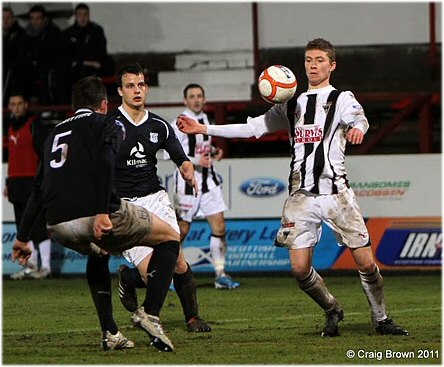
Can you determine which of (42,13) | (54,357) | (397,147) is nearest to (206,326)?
(54,357)

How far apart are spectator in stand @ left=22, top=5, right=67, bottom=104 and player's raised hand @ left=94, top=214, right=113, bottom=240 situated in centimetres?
997

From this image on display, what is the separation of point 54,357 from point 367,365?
2.06m

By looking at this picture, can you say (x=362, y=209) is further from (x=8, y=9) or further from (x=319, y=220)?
(x=8, y=9)

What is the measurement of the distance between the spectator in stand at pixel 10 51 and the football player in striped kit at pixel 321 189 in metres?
9.15

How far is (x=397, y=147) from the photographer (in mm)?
17062

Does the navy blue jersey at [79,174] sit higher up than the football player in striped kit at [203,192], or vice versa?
the navy blue jersey at [79,174]

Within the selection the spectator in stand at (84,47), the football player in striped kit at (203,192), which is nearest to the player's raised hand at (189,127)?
the football player in striped kit at (203,192)

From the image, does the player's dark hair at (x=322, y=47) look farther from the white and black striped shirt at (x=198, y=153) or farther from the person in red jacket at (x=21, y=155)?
the person in red jacket at (x=21, y=155)

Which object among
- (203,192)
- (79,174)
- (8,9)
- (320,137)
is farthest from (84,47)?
(79,174)

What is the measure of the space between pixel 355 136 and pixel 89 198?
1.96m

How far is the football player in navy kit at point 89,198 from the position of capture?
772 centimetres

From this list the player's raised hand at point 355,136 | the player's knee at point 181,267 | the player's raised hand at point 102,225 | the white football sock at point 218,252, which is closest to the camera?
the player's raised hand at point 102,225

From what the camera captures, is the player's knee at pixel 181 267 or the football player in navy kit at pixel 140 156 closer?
the football player in navy kit at pixel 140 156

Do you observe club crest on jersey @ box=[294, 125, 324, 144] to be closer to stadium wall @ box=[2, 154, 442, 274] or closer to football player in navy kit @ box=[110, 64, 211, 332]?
football player in navy kit @ box=[110, 64, 211, 332]
